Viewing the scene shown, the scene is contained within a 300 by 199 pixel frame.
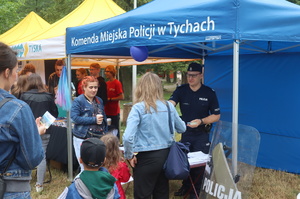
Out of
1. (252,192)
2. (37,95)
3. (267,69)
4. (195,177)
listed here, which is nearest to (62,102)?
(37,95)

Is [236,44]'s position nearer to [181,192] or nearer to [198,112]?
[198,112]

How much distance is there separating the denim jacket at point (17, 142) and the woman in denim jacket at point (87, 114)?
245cm

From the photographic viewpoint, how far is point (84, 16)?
259 inches

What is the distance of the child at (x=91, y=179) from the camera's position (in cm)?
223

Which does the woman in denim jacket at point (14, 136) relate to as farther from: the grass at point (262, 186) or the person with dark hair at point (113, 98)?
the person with dark hair at point (113, 98)

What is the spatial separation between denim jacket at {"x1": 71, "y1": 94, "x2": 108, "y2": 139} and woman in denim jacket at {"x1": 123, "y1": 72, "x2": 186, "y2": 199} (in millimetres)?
1381

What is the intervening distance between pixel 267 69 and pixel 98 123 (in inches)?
130

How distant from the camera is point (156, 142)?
310 cm

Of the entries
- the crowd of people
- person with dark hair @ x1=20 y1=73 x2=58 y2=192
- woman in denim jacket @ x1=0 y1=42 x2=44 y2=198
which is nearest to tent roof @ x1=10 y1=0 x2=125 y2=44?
the crowd of people

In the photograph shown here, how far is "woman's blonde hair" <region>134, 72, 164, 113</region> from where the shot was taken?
3.10m

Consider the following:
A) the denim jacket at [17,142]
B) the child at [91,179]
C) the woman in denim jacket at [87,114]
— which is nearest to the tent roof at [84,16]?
the woman in denim jacket at [87,114]

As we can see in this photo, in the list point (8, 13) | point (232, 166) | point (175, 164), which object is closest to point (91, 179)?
point (175, 164)

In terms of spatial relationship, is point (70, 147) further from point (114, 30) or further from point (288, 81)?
point (288, 81)

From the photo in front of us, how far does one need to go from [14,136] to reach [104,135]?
1.89m
